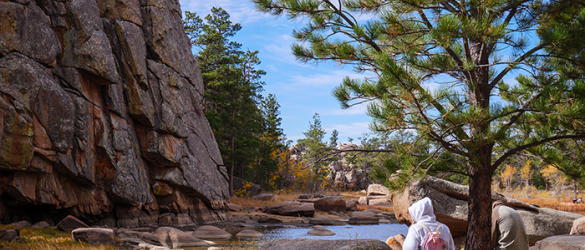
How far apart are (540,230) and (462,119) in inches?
288

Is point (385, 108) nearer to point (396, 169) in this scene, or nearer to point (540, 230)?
point (396, 169)

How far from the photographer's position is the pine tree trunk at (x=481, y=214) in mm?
7676

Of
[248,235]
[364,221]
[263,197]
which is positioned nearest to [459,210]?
[248,235]

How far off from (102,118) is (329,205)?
17.8 meters

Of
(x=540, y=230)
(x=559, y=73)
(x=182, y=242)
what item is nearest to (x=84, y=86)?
(x=182, y=242)

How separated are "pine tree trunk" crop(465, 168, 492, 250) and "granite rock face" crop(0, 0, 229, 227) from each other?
45.7 feet

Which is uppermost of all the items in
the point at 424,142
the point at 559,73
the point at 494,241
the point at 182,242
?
the point at 559,73

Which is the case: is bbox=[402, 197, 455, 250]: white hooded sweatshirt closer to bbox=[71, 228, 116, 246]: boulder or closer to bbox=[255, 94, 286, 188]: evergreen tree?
bbox=[71, 228, 116, 246]: boulder

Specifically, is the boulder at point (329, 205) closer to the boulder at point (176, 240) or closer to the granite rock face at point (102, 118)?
the granite rock face at point (102, 118)

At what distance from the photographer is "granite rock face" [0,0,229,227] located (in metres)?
13.5

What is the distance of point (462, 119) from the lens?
21.6ft

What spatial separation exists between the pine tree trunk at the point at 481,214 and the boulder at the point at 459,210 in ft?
12.6

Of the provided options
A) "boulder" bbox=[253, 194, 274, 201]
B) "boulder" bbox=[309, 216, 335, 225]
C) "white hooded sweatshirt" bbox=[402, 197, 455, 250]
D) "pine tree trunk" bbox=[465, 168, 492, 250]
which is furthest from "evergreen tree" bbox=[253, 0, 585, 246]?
"boulder" bbox=[253, 194, 274, 201]

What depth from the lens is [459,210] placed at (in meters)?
12.2
